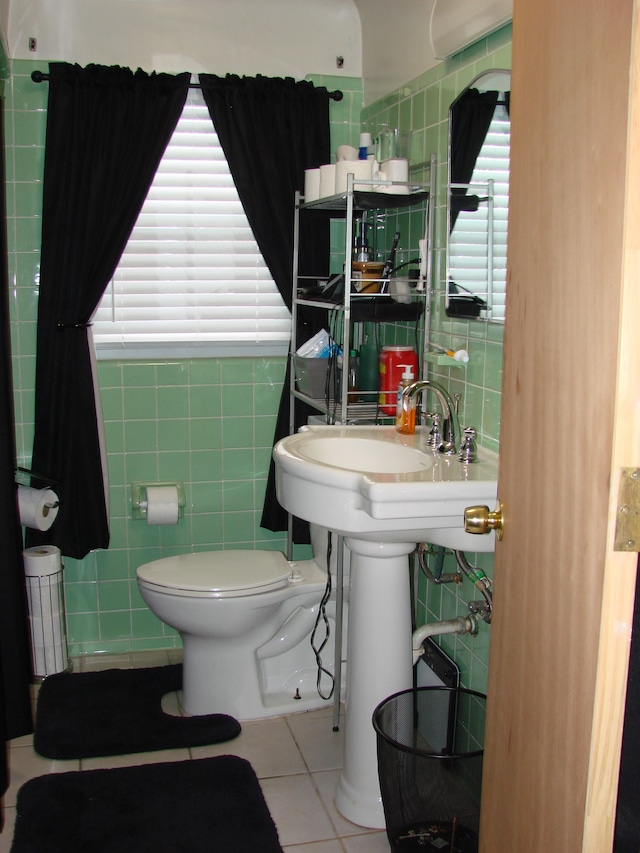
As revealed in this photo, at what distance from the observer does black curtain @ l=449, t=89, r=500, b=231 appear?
7.39 feet

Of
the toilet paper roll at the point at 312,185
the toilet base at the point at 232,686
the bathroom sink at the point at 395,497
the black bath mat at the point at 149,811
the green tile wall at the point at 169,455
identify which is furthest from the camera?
the green tile wall at the point at 169,455

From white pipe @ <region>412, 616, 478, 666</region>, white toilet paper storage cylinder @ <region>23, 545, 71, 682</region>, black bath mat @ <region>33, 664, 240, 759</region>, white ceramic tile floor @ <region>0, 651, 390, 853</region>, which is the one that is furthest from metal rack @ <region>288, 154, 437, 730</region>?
Result: white toilet paper storage cylinder @ <region>23, 545, 71, 682</region>

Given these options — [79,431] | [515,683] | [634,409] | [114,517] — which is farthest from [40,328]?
[634,409]

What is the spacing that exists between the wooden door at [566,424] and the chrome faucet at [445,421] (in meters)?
1.01

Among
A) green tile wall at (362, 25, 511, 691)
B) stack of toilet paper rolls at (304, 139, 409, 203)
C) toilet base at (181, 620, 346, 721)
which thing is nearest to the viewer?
green tile wall at (362, 25, 511, 691)

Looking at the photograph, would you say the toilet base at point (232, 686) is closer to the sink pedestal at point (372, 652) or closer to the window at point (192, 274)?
the sink pedestal at point (372, 652)

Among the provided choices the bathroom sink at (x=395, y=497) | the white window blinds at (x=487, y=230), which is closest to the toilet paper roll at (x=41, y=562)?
the bathroom sink at (x=395, y=497)

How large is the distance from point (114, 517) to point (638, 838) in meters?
2.59

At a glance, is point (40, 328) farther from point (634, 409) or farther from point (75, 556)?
point (634, 409)

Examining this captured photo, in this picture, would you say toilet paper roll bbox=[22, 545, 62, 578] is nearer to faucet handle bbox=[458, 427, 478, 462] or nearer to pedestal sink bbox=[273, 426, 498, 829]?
pedestal sink bbox=[273, 426, 498, 829]

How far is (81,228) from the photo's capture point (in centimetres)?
308

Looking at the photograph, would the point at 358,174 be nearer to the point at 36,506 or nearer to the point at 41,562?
the point at 36,506

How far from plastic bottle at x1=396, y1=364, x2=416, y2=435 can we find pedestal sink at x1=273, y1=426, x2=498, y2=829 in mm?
32

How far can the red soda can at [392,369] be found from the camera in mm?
2727
